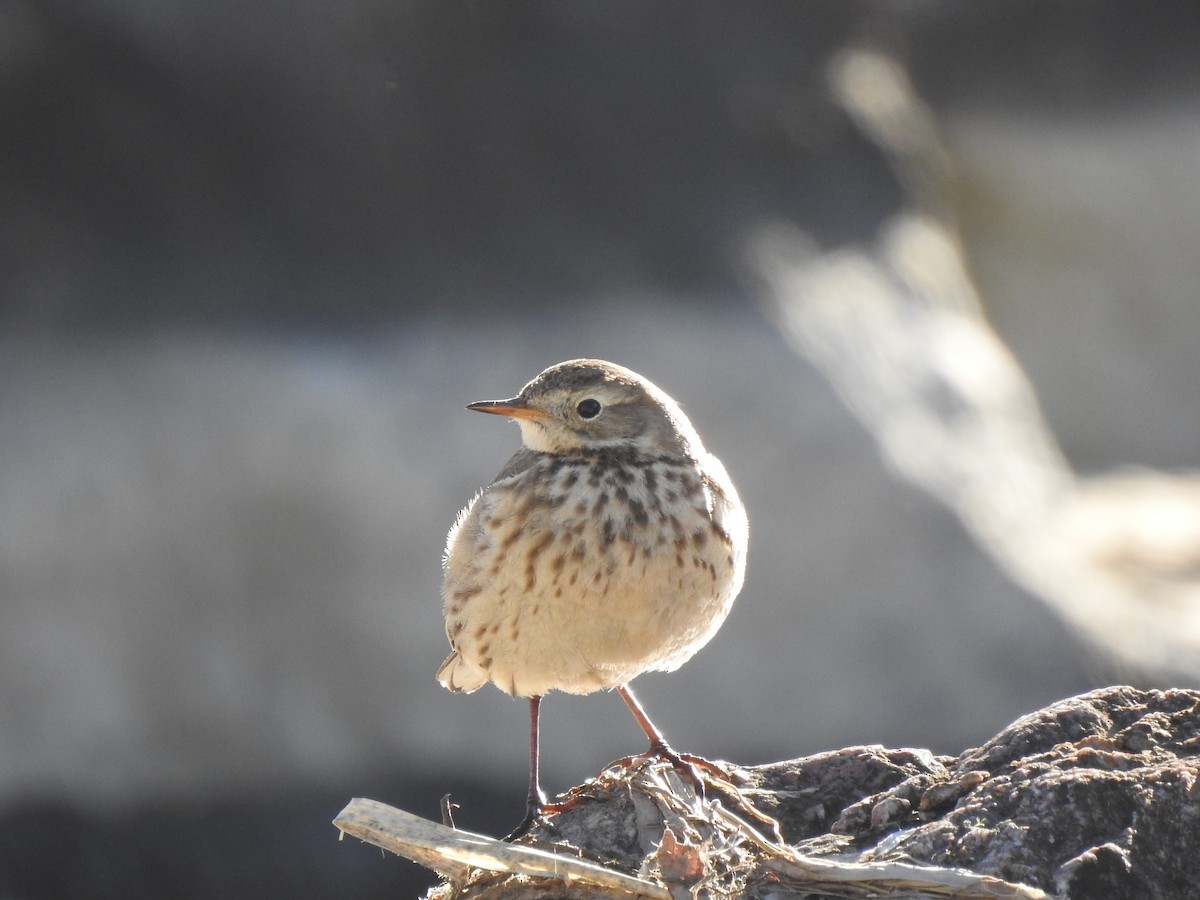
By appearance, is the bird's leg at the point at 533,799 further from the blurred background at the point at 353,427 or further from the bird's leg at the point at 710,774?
the blurred background at the point at 353,427

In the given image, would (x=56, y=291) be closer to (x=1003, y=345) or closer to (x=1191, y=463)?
(x=1003, y=345)

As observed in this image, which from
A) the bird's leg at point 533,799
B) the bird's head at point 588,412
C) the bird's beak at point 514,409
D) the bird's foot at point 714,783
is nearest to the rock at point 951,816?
the bird's foot at point 714,783

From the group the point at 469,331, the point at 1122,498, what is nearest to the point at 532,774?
the point at 469,331

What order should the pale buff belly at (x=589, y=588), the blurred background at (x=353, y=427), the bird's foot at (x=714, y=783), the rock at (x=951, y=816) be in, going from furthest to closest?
the blurred background at (x=353, y=427) < the pale buff belly at (x=589, y=588) < the bird's foot at (x=714, y=783) < the rock at (x=951, y=816)

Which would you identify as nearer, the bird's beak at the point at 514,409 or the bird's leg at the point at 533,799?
the bird's leg at the point at 533,799

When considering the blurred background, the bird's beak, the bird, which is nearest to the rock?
the bird

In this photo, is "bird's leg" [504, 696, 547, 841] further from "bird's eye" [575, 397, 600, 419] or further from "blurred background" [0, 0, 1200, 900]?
"blurred background" [0, 0, 1200, 900]
